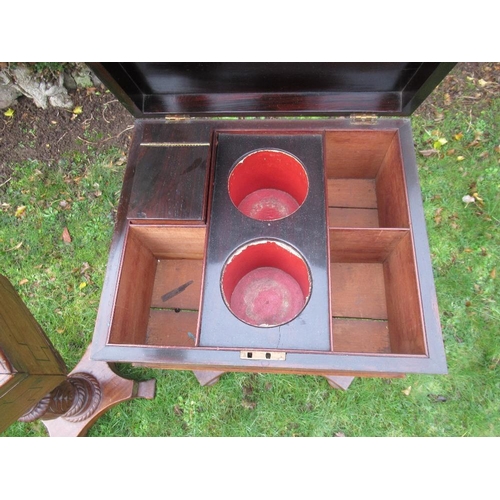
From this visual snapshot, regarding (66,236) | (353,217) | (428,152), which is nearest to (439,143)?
(428,152)

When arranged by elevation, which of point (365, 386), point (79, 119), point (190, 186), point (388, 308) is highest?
point (79, 119)

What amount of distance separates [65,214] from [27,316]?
1.50 m

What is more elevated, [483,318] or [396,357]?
[483,318]

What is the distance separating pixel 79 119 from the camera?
2732 millimetres

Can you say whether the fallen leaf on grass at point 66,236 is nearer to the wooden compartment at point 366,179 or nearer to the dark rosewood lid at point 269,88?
the dark rosewood lid at point 269,88

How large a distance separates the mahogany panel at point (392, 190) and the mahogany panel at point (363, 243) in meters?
0.08

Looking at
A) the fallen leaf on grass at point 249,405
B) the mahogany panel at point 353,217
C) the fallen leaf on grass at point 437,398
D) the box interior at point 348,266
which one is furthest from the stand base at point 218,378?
the mahogany panel at point 353,217

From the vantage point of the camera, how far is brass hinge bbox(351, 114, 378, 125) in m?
1.60

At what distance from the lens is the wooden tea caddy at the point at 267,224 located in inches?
52.9

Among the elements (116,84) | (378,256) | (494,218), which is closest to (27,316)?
(116,84)

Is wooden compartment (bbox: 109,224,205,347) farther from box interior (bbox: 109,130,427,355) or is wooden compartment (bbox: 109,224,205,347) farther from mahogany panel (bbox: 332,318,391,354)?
mahogany panel (bbox: 332,318,391,354)

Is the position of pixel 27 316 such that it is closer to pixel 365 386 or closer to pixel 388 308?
pixel 388 308

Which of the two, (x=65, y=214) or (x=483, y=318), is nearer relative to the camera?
(x=483, y=318)

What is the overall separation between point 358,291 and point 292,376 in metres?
0.65
